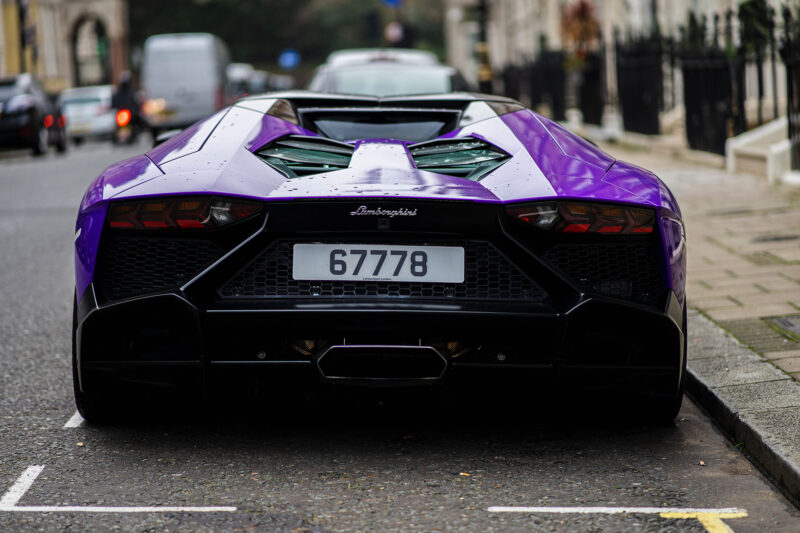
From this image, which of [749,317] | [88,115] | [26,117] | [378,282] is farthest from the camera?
[88,115]

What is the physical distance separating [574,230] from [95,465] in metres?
1.62

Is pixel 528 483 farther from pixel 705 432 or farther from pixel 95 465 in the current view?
pixel 95 465

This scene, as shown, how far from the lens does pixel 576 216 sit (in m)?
3.65

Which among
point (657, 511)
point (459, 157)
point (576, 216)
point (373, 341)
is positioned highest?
Result: point (459, 157)

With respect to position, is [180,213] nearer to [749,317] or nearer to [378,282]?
[378,282]

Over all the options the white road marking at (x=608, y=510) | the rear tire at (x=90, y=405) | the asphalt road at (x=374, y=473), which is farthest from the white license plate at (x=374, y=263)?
the rear tire at (x=90, y=405)

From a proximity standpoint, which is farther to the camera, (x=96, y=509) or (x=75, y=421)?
(x=75, y=421)

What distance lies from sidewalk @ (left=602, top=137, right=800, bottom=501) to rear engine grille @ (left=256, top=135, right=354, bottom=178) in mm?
1524

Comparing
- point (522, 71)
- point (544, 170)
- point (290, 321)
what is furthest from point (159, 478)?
point (522, 71)

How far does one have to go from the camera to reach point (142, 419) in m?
4.23

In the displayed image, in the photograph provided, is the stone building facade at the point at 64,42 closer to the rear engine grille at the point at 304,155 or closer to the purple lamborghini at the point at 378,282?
the rear engine grille at the point at 304,155

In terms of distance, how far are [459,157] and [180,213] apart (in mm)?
950

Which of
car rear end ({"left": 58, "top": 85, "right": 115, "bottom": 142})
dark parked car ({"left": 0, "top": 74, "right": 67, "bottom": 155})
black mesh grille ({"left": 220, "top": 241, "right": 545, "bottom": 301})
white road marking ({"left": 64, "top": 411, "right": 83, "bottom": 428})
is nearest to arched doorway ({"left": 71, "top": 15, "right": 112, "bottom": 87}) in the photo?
car rear end ({"left": 58, "top": 85, "right": 115, "bottom": 142})

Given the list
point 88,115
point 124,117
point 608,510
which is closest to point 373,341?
point 608,510
